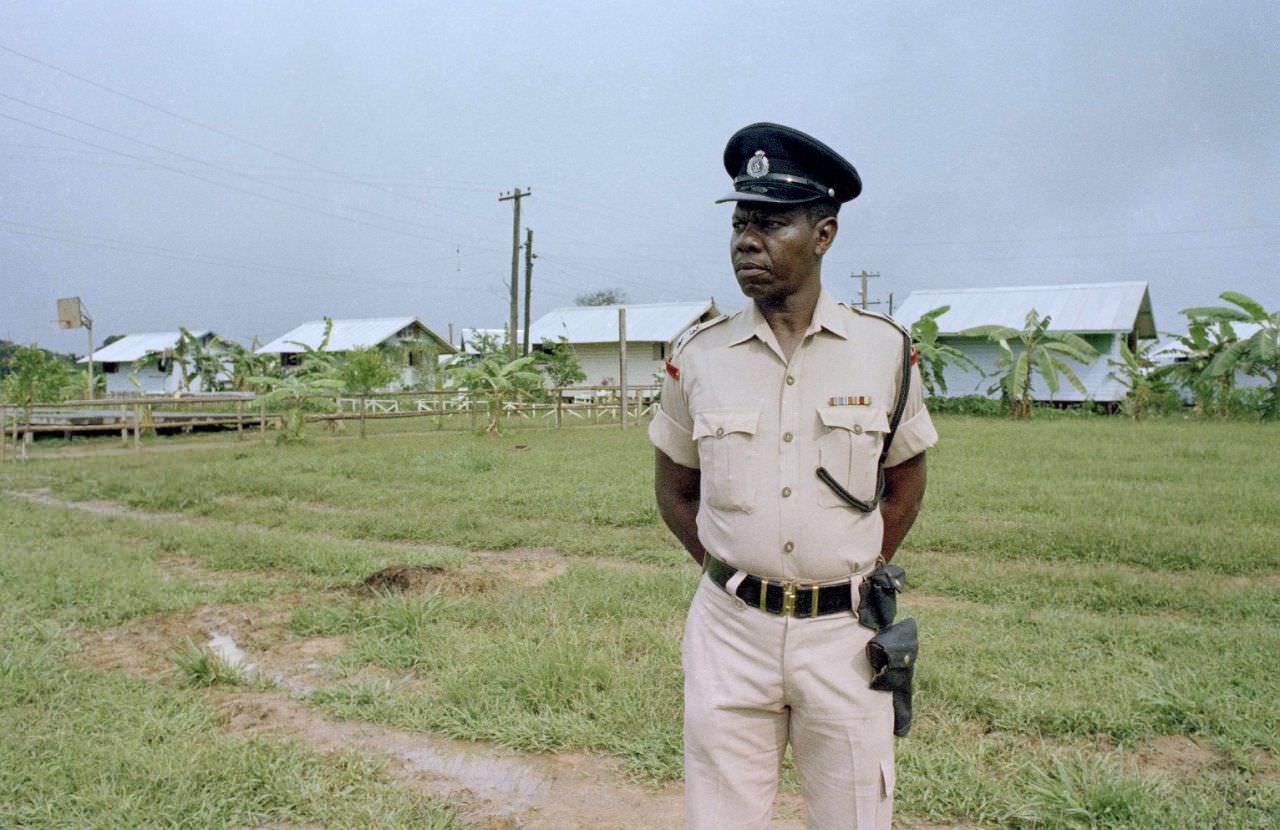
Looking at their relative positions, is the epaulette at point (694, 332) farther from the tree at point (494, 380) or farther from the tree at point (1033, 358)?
the tree at point (1033, 358)

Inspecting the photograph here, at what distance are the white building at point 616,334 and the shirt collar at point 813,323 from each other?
32.3 metres

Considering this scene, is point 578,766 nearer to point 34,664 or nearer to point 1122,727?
point 1122,727

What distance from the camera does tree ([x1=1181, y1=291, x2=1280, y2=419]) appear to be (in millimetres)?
21188

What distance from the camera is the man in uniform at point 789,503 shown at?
2008 millimetres

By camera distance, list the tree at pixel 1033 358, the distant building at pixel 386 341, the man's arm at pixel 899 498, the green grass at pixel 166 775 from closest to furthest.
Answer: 1. the man's arm at pixel 899 498
2. the green grass at pixel 166 775
3. the tree at pixel 1033 358
4. the distant building at pixel 386 341

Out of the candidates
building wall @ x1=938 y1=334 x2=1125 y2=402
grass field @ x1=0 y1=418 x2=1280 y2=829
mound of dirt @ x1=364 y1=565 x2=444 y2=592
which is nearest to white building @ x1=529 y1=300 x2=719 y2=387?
building wall @ x1=938 y1=334 x2=1125 y2=402

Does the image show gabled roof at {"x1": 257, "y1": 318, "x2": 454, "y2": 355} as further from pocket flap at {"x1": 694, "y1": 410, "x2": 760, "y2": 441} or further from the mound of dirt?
pocket flap at {"x1": 694, "y1": 410, "x2": 760, "y2": 441}

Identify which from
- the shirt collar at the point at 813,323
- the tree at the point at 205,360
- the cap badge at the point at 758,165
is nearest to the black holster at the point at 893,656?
the shirt collar at the point at 813,323

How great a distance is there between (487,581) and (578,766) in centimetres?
278

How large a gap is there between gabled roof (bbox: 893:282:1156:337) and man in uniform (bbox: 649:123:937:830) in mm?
26744

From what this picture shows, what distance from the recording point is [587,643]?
15.8 feet

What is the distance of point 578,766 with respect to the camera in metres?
3.60

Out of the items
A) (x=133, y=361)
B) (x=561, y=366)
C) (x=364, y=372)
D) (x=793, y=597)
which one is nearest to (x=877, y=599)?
(x=793, y=597)

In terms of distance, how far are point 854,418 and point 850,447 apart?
0.07 meters
